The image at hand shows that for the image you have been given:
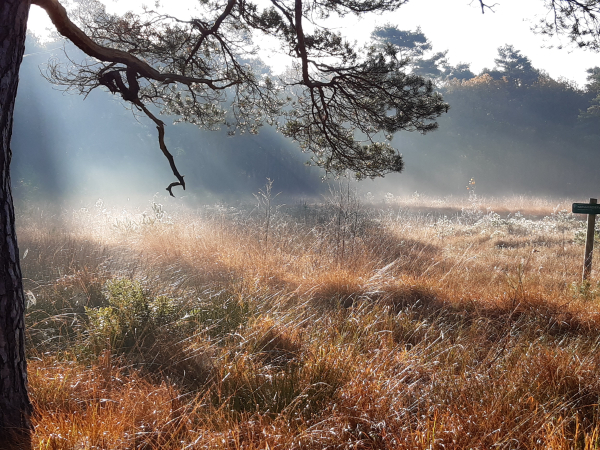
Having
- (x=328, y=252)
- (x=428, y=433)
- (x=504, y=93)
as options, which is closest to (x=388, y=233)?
(x=328, y=252)

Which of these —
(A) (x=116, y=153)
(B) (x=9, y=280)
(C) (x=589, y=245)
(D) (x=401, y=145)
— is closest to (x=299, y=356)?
(B) (x=9, y=280)

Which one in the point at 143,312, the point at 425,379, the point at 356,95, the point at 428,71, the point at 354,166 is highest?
the point at 428,71

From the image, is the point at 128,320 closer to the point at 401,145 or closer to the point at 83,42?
the point at 83,42

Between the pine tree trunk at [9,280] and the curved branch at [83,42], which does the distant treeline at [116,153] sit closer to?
the curved branch at [83,42]

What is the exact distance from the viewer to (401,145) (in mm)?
32875

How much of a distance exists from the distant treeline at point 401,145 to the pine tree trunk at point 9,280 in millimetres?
23784

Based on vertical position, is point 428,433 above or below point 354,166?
below

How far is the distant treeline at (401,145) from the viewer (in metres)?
24.6

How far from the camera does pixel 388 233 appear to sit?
7.70m

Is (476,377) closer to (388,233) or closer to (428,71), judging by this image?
(388,233)

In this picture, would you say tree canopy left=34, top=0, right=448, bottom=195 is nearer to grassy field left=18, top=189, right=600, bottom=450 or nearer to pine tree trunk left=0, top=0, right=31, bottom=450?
grassy field left=18, top=189, right=600, bottom=450

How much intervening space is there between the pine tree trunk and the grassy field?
11 cm

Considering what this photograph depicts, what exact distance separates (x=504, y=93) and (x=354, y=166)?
109 feet

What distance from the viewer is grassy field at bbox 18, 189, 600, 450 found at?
1.79m
